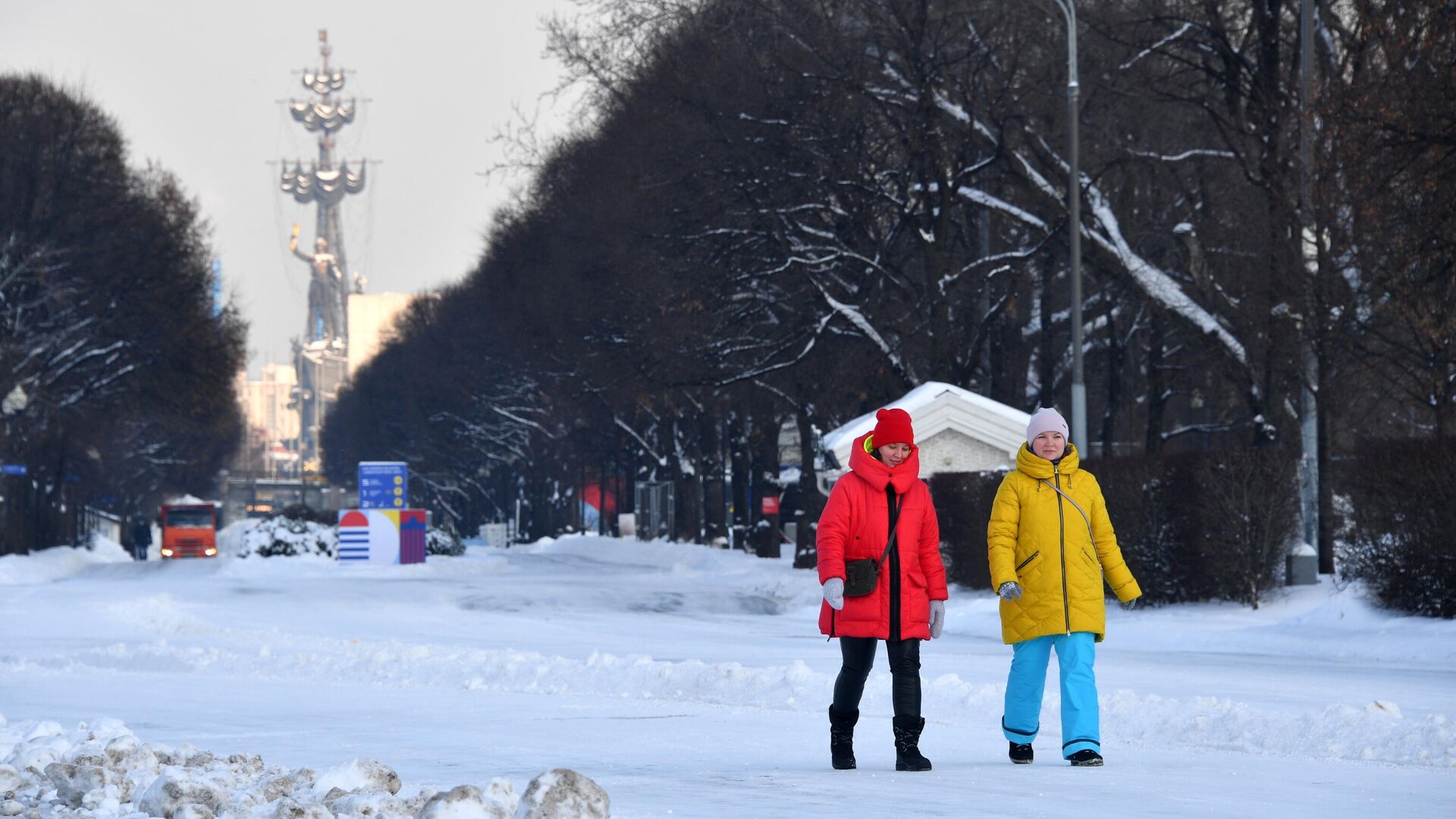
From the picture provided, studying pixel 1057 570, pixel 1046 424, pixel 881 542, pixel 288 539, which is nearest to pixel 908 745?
pixel 881 542

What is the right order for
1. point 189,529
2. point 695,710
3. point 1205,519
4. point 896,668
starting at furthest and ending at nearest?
1. point 189,529
2. point 1205,519
3. point 695,710
4. point 896,668

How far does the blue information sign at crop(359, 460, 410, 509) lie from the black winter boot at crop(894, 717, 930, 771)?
41.8 metres

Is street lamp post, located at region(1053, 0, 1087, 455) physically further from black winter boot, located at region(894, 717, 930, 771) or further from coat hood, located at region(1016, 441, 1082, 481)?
black winter boot, located at region(894, 717, 930, 771)

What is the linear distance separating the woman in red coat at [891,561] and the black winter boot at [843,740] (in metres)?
0.21

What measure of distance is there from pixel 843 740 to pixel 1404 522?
1127 cm

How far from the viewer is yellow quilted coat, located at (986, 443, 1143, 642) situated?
9555 millimetres

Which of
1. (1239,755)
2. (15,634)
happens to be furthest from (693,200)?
(1239,755)

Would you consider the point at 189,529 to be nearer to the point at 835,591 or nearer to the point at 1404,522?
the point at 1404,522

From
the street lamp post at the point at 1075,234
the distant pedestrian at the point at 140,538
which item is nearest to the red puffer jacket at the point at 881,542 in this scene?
the street lamp post at the point at 1075,234

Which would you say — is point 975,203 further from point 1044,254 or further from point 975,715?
point 975,715

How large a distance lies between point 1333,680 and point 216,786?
10123mm

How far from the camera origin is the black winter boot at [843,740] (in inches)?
376

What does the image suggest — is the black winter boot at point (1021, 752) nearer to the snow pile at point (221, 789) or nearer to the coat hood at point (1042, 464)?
the coat hood at point (1042, 464)

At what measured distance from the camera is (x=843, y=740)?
955 cm
